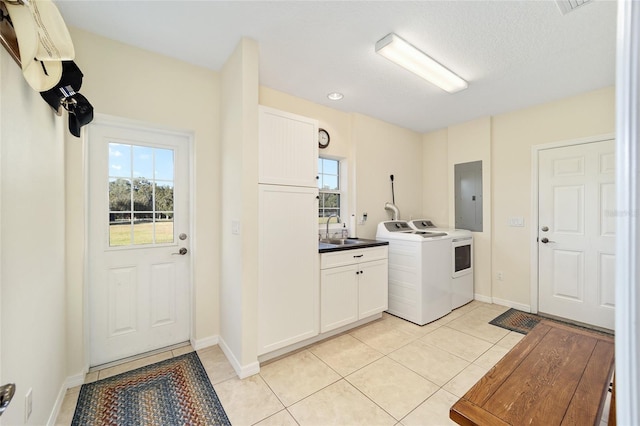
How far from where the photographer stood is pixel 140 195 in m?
2.36

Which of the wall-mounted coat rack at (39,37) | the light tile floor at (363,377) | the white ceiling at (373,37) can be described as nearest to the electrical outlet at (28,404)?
the light tile floor at (363,377)

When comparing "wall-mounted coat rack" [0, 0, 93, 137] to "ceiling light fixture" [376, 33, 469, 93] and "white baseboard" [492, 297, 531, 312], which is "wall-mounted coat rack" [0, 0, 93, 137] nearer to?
"ceiling light fixture" [376, 33, 469, 93]

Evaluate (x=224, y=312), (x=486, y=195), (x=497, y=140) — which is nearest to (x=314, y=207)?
(x=224, y=312)

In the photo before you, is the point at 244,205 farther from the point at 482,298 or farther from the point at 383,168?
the point at 482,298

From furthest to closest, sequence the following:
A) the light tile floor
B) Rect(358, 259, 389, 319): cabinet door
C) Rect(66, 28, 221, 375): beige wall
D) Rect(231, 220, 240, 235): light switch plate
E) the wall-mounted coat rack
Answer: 1. Rect(358, 259, 389, 319): cabinet door
2. Rect(231, 220, 240, 235): light switch plate
3. Rect(66, 28, 221, 375): beige wall
4. the light tile floor
5. the wall-mounted coat rack

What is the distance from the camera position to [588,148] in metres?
2.97

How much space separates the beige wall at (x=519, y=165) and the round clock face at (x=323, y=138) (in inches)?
91.1

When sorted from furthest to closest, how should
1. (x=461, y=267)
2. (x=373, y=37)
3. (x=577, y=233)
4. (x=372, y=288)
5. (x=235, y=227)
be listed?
(x=461, y=267) → (x=577, y=233) → (x=372, y=288) → (x=235, y=227) → (x=373, y=37)

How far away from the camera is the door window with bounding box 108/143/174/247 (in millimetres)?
2240

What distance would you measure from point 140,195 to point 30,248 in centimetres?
107

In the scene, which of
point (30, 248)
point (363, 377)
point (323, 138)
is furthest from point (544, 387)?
point (323, 138)

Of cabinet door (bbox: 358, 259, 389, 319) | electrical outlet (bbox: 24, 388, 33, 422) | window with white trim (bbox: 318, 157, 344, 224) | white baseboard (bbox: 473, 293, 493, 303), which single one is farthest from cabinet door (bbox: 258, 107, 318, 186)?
white baseboard (bbox: 473, 293, 493, 303)

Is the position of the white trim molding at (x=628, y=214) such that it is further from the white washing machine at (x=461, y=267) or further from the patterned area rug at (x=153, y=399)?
the white washing machine at (x=461, y=267)

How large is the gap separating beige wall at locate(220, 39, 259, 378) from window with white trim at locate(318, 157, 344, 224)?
4.68 feet
